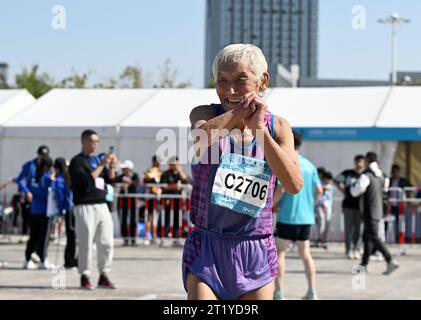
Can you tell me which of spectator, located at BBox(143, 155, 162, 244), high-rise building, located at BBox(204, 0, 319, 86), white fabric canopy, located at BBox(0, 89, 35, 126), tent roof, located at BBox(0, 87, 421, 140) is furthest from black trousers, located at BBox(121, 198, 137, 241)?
high-rise building, located at BBox(204, 0, 319, 86)

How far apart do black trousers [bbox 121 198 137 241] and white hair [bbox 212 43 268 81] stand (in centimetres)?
1518

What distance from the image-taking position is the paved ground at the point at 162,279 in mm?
10922

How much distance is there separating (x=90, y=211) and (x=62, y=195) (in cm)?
295

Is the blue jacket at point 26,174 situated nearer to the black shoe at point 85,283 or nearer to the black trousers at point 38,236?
the black trousers at point 38,236

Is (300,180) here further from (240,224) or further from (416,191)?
(416,191)

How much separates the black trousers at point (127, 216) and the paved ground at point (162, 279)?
1644 millimetres

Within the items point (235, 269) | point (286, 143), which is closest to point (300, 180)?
point (286, 143)

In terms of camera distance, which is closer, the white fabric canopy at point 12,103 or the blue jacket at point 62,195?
the blue jacket at point 62,195

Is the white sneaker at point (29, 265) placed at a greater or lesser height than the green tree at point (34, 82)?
lesser

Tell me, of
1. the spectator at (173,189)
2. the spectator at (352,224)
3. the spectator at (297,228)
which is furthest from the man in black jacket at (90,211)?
the spectator at (173,189)

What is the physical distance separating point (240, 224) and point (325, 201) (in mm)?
14851

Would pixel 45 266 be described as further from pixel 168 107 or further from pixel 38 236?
pixel 168 107

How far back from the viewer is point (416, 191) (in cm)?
1953

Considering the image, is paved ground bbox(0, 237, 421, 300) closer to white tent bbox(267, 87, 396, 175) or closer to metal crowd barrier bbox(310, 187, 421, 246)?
metal crowd barrier bbox(310, 187, 421, 246)
